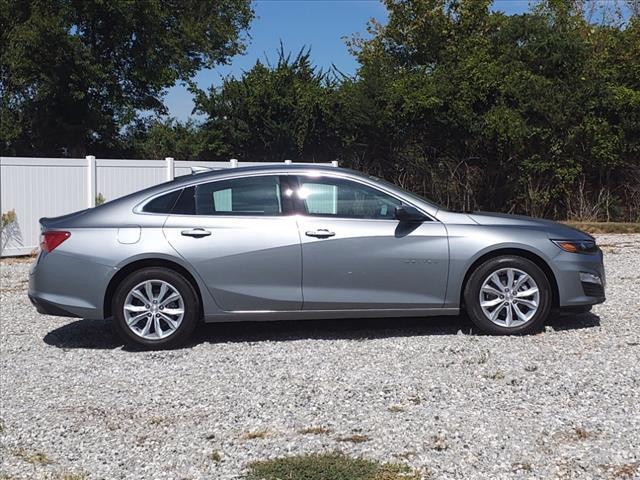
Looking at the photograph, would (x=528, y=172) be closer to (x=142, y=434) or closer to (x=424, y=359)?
(x=424, y=359)

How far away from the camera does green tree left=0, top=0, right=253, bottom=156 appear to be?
77.3ft

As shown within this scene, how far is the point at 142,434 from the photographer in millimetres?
4652

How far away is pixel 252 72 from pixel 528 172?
8385mm

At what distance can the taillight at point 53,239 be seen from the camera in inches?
266

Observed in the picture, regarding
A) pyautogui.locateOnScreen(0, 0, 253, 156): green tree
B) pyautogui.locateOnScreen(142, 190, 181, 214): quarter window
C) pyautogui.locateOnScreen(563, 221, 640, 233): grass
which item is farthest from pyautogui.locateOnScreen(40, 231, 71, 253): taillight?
pyautogui.locateOnScreen(0, 0, 253, 156): green tree

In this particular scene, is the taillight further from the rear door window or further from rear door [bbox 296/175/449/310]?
rear door [bbox 296/175/449/310]

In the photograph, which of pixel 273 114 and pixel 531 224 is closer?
pixel 531 224

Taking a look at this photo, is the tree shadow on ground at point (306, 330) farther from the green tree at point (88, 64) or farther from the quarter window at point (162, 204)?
the green tree at point (88, 64)

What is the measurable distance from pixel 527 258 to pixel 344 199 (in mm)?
1701

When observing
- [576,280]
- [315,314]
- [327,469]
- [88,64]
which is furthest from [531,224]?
[88,64]

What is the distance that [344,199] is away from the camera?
6914 mm

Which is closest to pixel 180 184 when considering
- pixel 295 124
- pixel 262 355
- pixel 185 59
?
pixel 262 355

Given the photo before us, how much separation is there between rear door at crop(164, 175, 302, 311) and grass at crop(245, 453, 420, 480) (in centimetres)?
267

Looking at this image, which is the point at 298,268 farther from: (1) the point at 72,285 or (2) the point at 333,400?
(1) the point at 72,285
